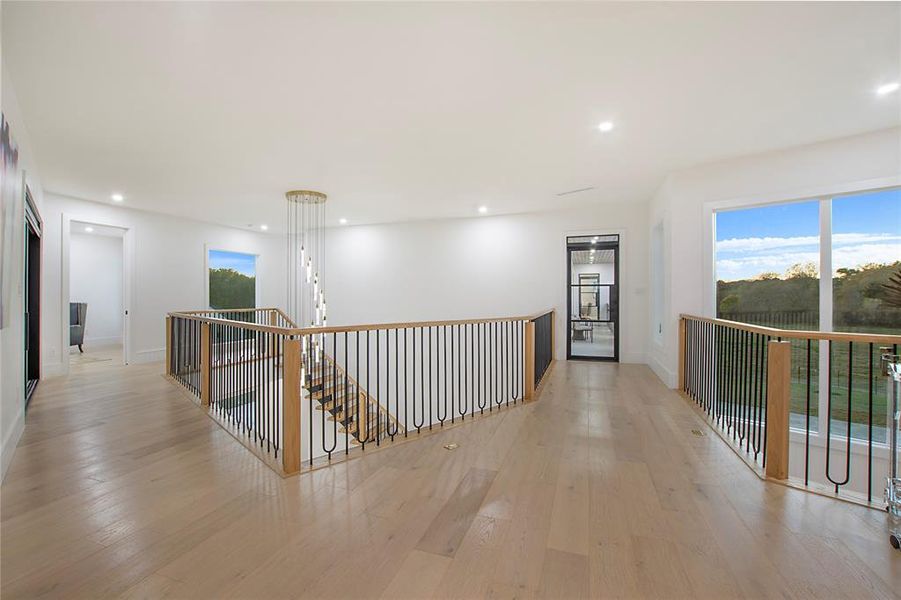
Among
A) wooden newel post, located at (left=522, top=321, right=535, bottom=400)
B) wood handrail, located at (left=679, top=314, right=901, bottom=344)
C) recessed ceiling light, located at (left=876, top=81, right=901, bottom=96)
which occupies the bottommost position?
wooden newel post, located at (left=522, top=321, right=535, bottom=400)

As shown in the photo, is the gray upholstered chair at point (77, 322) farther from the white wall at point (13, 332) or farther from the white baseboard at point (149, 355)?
the white wall at point (13, 332)

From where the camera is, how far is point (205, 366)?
4160mm

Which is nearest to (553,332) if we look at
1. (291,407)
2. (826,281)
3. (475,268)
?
(475,268)

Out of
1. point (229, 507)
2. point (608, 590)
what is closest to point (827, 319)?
point (608, 590)

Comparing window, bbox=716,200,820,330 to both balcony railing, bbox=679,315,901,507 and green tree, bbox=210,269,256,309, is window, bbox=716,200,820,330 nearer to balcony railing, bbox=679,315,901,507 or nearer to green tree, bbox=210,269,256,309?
balcony railing, bbox=679,315,901,507

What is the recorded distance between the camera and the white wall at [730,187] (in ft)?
12.6

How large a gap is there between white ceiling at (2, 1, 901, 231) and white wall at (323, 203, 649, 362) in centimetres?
213

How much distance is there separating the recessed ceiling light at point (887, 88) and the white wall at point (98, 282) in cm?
1326

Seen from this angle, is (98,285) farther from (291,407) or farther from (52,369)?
(291,407)

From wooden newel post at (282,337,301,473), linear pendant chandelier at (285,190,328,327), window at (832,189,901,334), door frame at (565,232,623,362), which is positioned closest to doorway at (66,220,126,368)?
linear pendant chandelier at (285,190,328,327)

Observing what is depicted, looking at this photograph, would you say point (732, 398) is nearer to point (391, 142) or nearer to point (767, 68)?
point (767, 68)

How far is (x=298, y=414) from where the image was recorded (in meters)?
2.60

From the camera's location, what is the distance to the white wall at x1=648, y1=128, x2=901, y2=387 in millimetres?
3836

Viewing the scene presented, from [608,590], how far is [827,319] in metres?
4.36
